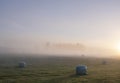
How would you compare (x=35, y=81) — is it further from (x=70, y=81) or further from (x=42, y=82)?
(x=70, y=81)

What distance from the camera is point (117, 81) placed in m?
47.2

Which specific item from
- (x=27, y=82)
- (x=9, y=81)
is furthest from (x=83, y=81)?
(x=9, y=81)

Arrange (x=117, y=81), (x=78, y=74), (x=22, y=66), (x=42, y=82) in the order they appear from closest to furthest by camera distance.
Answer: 1. (x=42, y=82)
2. (x=117, y=81)
3. (x=78, y=74)
4. (x=22, y=66)

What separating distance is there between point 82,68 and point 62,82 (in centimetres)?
1540

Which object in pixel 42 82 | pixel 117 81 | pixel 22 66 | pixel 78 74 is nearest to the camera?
pixel 42 82

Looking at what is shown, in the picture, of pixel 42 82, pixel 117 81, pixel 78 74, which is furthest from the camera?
pixel 78 74

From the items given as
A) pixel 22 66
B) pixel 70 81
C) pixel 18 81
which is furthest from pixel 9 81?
pixel 22 66

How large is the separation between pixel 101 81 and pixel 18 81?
17.5 m

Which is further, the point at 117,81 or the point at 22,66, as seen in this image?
the point at 22,66

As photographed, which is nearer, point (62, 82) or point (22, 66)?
point (62, 82)

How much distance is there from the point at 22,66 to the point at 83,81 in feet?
135

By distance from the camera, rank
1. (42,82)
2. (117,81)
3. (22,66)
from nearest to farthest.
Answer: (42,82) < (117,81) < (22,66)

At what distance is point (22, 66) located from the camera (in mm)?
82250

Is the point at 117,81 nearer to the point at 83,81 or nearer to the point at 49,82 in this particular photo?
the point at 83,81
